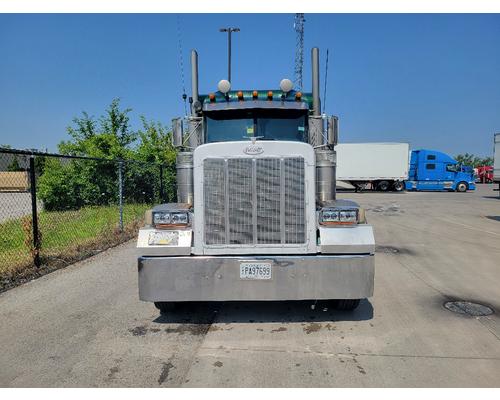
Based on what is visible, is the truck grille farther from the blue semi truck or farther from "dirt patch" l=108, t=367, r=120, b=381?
the blue semi truck

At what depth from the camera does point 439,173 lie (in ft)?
107

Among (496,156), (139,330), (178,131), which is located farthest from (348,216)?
(496,156)

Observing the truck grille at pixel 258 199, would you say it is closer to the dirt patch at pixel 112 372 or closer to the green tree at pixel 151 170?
the dirt patch at pixel 112 372

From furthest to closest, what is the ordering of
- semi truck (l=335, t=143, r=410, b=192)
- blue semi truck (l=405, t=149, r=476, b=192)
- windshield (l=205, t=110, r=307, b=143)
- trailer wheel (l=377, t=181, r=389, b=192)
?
blue semi truck (l=405, t=149, r=476, b=192)
trailer wheel (l=377, t=181, r=389, b=192)
semi truck (l=335, t=143, r=410, b=192)
windshield (l=205, t=110, r=307, b=143)

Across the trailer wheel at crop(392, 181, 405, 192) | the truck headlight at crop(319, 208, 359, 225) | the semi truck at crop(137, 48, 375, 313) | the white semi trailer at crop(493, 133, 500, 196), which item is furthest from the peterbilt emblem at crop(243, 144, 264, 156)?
the trailer wheel at crop(392, 181, 405, 192)

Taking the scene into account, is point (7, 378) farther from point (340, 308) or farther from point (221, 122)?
point (221, 122)

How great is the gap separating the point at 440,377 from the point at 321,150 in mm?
3187

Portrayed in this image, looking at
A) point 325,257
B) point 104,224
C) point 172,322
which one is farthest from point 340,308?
point 104,224

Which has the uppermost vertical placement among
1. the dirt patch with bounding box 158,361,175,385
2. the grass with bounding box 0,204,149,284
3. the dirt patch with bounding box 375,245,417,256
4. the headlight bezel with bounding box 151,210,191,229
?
the headlight bezel with bounding box 151,210,191,229

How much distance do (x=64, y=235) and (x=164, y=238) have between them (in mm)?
6348

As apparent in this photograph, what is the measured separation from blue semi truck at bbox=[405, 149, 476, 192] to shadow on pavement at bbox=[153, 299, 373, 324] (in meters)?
30.6

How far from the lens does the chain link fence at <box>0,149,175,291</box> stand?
6.53 m

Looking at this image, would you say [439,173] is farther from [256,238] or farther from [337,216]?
[256,238]

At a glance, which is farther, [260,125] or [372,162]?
[372,162]
